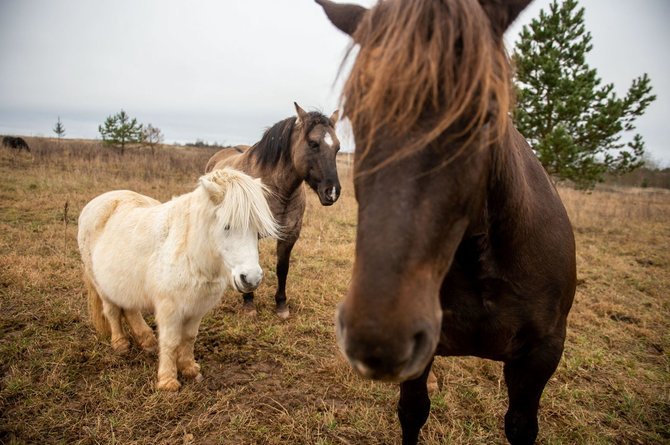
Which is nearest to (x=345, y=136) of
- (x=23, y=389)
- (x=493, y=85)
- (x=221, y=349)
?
(x=493, y=85)

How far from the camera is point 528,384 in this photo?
6.07 ft

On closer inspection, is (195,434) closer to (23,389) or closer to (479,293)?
(23,389)

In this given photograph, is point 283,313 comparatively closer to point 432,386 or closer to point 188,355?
point 188,355

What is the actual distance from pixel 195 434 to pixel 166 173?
54.2ft

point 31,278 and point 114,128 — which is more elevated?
point 114,128

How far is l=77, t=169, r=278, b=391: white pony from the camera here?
2.73 m

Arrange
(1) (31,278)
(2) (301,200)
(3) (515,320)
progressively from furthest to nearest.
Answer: (2) (301,200) < (1) (31,278) < (3) (515,320)

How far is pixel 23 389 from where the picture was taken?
2756 millimetres

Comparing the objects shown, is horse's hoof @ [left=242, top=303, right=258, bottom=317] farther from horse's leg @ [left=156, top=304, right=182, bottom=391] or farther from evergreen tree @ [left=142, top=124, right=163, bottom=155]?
evergreen tree @ [left=142, top=124, right=163, bottom=155]

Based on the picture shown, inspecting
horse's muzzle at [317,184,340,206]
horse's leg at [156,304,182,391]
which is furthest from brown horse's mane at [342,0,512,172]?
horse's muzzle at [317,184,340,206]

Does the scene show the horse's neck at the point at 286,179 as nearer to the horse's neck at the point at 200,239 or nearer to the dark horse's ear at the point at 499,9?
the horse's neck at the point at 200,239

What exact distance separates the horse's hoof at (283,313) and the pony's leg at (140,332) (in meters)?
1.53

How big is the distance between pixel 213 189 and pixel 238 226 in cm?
37

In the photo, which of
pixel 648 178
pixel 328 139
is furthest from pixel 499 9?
pixel 648 178
